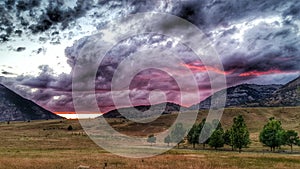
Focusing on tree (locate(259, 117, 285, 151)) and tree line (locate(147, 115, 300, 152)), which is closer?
tree line (locate(147, 115, 300, 152))

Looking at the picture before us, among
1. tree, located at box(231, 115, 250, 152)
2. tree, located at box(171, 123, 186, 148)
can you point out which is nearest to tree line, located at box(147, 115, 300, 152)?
tree, located at box(231, 115, 250, 152)

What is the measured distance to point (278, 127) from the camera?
93.9 metres

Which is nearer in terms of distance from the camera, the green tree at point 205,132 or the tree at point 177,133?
the green tree at point 205,132

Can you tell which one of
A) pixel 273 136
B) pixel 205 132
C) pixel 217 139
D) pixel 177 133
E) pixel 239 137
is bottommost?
pixel 217 139

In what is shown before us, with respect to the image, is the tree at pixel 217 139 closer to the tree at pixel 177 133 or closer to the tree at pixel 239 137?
the tree at pixel 239 137

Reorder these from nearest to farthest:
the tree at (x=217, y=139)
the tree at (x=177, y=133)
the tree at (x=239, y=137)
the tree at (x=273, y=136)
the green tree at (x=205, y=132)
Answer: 1. the tree at (x=239, y=137)
2. the tree at (x=273, y=136)
3. the tree at (x=217, y=139)
4. the green tree at (x=205, y=132)
5. the tree at (x=177, y=133)

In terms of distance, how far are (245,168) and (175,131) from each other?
7916 cm

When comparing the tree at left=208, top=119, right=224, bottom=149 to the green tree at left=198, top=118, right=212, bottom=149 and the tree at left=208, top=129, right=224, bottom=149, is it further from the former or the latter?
the green tree at left=198, top=118, right=212, bottom=149

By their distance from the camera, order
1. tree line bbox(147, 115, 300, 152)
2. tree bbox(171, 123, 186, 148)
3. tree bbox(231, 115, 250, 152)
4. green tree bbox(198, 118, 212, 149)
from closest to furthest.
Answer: tree bbox(231, 115, 250, 152), tree line bbox(147, 115, 300, 152), green tree bbox(198, 118, 212, 149), tree bbox(171, 123, 186, 148)

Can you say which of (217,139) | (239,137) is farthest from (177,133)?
(239,137)

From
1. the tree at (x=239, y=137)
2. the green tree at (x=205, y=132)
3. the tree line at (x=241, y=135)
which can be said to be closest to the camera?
the tree at (x=239, y=137)

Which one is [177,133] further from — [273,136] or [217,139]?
[273,136]

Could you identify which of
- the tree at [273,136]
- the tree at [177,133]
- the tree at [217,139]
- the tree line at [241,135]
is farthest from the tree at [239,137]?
the tree at [177,133]

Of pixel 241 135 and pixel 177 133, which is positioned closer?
pixel 241 135
